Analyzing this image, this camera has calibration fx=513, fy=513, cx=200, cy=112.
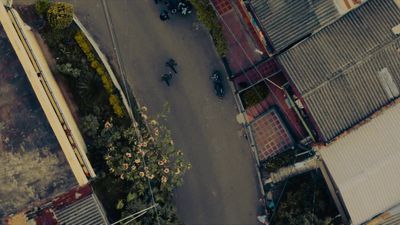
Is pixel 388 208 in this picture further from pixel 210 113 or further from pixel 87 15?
pixel 87 15

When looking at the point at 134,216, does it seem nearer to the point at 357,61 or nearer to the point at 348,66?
the point at 348,66

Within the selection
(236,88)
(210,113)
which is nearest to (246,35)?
(236,88)

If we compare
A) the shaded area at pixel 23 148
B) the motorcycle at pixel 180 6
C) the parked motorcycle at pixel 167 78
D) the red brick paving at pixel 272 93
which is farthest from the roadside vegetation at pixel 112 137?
the red brick paving at pixel 272 93

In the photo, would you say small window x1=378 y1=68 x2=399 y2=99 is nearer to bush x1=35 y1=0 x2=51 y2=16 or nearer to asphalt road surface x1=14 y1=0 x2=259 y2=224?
asphalt road surface x1=14 y1=0 x2=259 y2=224

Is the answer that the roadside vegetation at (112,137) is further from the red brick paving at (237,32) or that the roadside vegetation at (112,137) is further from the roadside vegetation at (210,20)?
the red brick paving at (237,32)

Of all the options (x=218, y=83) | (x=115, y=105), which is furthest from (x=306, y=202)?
(x=115, y=105)
